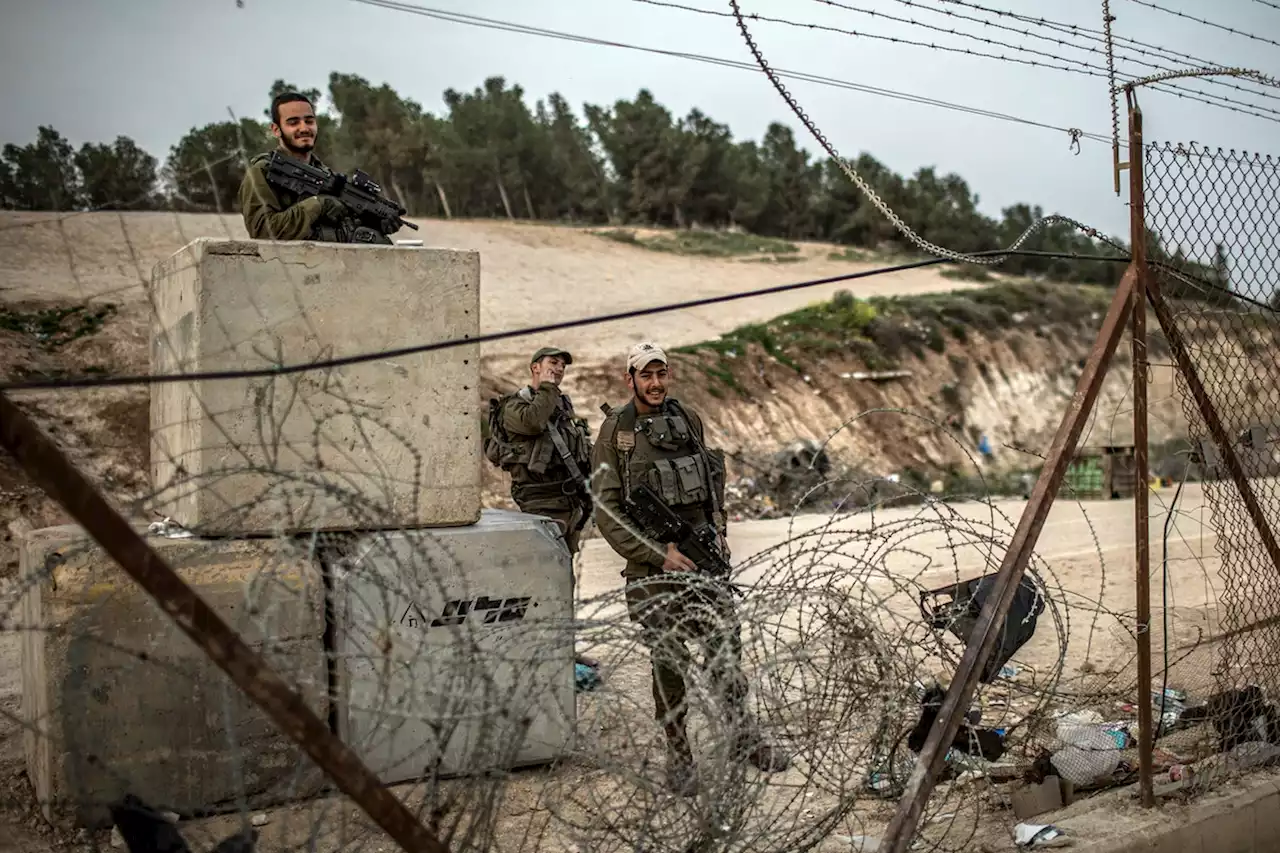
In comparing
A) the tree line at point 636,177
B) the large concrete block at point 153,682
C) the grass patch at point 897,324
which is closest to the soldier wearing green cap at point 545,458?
the large concrete block at point 153,682

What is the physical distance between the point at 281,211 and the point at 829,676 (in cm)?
264

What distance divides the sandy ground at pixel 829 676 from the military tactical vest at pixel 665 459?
1.35ft

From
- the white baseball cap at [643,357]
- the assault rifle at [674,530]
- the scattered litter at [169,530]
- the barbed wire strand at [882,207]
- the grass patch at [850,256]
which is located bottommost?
the assault rifle at [674,530]

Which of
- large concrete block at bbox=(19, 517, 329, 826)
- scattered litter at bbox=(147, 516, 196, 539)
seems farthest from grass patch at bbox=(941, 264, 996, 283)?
large concrete block at bbox=(19, 517, 329, 826)

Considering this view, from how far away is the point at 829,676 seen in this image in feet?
9.68

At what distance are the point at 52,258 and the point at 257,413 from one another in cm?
1379

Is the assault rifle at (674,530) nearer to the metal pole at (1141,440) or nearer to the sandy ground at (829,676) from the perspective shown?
the sandy ground at (829,676)

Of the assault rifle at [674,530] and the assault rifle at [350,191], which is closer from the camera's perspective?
the assault rifle at [350,191]

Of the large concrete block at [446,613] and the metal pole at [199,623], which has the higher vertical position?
the metal pole at [199,623]

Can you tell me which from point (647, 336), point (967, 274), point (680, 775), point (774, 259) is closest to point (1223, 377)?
point (680, 775)

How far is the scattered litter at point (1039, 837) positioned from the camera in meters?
3.42

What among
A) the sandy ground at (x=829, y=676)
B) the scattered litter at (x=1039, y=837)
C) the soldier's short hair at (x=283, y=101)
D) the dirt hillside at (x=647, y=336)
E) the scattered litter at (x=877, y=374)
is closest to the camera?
the sandy ground at (x=829, y=676)

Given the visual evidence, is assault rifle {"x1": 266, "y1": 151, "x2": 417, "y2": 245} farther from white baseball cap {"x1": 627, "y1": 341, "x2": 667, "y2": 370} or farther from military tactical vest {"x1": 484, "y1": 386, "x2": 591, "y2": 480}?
military tactical vest {"x1": 484, "y1": 386, "x2": 591, "y2": 480}

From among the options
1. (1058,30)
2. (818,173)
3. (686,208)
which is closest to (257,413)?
(1058,30)
